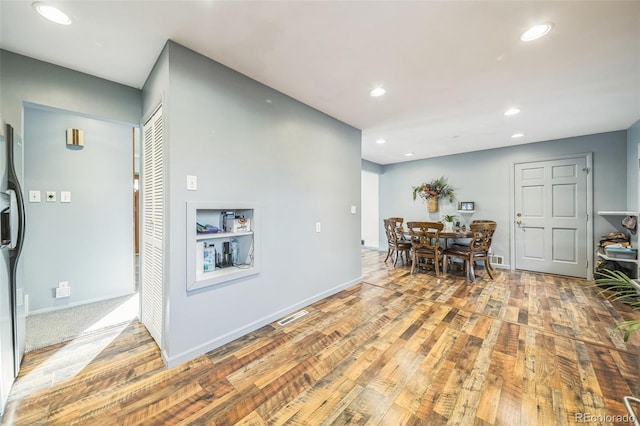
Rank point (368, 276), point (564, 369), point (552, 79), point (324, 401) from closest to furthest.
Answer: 1. point (324, 401)
2. point (564, 369)
3. point (552, 79)
4. point (368, 276)

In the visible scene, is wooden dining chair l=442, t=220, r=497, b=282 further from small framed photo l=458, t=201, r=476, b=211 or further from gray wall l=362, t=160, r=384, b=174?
gray wall l=362, t=160, r=384, b=174

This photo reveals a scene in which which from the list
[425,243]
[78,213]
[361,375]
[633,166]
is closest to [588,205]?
[633,166]

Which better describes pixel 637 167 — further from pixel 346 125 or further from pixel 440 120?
pixel 346 125

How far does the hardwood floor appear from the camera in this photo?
145 cm

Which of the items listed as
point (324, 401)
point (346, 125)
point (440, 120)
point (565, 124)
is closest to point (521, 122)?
point (565, 124)

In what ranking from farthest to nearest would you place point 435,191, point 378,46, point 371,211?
point 371,211
point 435,191
point 378,46

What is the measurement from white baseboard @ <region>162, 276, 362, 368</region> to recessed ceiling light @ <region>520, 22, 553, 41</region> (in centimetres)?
309

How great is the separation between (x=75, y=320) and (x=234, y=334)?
6.05 ft

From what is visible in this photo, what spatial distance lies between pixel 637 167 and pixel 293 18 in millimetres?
4970

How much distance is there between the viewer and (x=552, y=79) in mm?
2379

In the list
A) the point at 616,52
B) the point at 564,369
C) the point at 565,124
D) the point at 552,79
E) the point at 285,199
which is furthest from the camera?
the point at 565,124

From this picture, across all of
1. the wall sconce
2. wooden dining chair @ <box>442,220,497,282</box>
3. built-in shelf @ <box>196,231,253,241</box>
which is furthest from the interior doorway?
the wall sconce

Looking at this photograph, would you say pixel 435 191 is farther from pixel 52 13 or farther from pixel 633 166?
pixel 52 13

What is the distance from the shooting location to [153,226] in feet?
7.22
